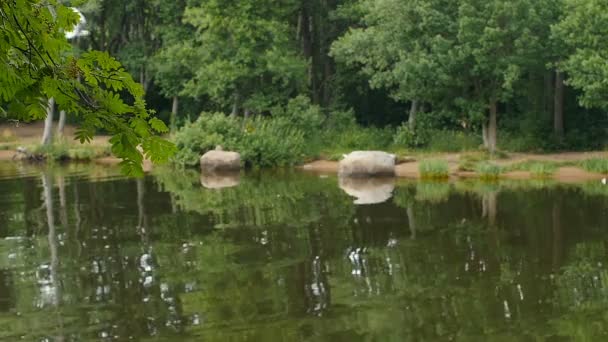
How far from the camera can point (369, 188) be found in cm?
2183

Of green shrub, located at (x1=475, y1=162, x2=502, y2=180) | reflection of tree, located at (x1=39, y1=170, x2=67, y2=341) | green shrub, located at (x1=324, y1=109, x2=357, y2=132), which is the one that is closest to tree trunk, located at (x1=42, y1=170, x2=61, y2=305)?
reflection of tree, located at (x1=39, y1=170, x2=67, y2=341)

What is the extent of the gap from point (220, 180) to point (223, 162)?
217 centimetres

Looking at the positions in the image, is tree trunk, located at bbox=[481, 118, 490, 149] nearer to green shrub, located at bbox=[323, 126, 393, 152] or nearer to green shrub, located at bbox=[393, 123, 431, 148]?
green shrub, located at bbox=[393, 123, 431, 148]

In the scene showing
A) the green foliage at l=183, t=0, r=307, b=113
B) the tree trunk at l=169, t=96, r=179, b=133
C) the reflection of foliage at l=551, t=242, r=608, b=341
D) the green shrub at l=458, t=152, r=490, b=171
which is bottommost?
the reflection of foliage at l=551, t=242, r=608, b=341

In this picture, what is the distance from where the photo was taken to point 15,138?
120 ft

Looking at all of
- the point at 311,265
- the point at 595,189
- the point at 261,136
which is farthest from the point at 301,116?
the point at 311,265

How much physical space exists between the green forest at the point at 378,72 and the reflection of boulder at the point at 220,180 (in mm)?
1520

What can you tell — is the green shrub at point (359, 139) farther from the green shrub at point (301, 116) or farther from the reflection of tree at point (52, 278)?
the reflection of tree at point (52, 278)

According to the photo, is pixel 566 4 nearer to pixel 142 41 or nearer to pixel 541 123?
pixel 541 123

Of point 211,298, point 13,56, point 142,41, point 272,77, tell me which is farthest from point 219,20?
point 13,56

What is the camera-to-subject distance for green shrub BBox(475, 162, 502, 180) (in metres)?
22.6

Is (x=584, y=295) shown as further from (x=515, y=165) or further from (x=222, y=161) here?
(x=222, y=161)

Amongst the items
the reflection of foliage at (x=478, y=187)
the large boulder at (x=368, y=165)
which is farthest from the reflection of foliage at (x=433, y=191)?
the large boulder at (x=368, y=165)

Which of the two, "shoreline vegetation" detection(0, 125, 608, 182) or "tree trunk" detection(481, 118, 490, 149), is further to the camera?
"tree trunk" detection(481, 118, 490, 149)
